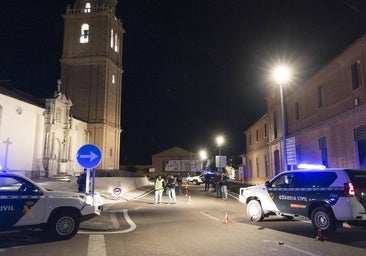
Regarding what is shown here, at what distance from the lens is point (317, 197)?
443 inches

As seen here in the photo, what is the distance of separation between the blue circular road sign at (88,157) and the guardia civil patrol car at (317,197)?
585 centimetres

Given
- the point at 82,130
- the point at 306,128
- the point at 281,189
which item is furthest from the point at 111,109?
the point at 281,189

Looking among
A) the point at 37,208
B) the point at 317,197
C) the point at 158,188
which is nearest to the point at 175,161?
the point at 158,188

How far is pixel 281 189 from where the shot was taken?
12758mm

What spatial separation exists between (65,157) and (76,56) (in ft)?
65.3

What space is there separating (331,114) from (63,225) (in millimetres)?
19555

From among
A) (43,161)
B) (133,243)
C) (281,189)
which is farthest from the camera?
(43,161)

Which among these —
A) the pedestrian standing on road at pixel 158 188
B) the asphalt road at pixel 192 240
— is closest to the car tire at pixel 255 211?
the asphalt road at pixel 192 240

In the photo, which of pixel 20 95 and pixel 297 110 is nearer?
pixel 297 110

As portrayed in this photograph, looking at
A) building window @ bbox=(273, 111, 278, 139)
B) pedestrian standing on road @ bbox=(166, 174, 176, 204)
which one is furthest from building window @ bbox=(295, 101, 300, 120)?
pedestrian standing on road @ bbox=(166, 174, 176, 204)

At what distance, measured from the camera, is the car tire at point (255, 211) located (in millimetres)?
13289

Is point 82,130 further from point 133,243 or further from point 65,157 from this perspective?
point 133,243

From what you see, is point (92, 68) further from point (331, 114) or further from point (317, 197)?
point (317, 197)

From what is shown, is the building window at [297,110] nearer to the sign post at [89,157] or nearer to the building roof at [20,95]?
the sign post at [89,157]
